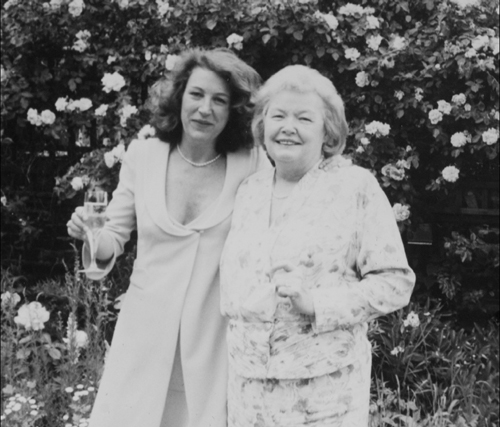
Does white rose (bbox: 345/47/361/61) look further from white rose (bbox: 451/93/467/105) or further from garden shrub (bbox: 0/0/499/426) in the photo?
white rose (bbox: 451/93/467/105)

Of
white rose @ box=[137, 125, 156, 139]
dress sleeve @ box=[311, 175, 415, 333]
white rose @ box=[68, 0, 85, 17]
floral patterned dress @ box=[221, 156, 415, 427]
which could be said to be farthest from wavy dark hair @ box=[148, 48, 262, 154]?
white rose @ box=[68, 0, 85, 17]

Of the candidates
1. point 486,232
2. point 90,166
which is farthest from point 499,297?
point 90,166

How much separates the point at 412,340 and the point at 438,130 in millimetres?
1108

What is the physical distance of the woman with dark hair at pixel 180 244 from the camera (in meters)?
2.36

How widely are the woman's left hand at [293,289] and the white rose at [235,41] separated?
2.25 metres

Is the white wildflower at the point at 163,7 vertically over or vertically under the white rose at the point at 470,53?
over

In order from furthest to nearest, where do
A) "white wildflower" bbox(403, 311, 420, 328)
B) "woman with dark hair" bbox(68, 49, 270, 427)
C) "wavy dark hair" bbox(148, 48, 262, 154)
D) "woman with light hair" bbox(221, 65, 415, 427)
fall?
"white wildflower" bbox(403, 311, 420, 328) < "wavy dark hair" bbox(148, 48, 262, 154) < "woman with dark hair" bbox(68, 49, 270, 427) < "woman with light hair" bbox(221, 65, 415, 427)

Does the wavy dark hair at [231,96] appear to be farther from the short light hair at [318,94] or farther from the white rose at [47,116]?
the white rose at [47,116]

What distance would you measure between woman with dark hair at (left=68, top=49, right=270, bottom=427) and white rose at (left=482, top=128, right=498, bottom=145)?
1769 mm

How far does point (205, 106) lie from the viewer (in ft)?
7.91

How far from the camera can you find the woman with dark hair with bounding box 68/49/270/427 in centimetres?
236

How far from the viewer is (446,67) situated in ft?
12.9

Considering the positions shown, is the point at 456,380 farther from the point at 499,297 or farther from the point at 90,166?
the point at 90,166

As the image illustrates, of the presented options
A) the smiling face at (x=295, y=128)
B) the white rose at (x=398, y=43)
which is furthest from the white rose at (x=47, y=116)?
the smiling face at (x=295, y=128)
